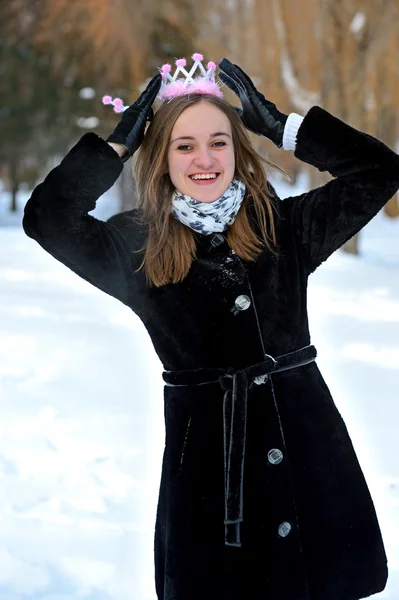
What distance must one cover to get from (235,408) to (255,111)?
0.68m

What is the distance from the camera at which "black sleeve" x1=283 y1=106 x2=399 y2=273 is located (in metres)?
1.87

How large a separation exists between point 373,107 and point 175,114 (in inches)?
446

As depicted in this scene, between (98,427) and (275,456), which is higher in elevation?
(98,427)

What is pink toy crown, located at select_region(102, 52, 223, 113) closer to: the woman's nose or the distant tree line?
the woman's nose

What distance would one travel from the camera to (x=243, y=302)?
189cm

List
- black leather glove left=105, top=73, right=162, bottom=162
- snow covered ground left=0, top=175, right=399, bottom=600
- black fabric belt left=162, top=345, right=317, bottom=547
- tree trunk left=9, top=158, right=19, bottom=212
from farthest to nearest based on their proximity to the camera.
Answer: tree trunk left=9, top=158, right=19, bottom=212 < snow covered ground left=0, top=175, right=399, bottom=600 < black leather glove left=105, top=73, right=162, bottom=162 < black fabric belt left=162, top=345, right=317, bottom=547

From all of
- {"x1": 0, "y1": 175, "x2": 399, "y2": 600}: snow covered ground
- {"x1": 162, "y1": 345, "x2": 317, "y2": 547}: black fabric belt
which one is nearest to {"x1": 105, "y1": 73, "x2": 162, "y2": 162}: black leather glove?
{"x1": 162, "y1": 345, "x2": 317, "y2": 547}: black fabric belt

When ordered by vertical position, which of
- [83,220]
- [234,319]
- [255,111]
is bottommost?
[234,319]

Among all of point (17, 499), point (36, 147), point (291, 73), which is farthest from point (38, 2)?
point (17, 499)

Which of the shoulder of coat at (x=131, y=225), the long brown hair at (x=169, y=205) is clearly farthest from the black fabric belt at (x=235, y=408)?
the shoulder of coat at (x=131, y=225)

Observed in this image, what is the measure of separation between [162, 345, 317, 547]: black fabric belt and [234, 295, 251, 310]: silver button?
0.12 m

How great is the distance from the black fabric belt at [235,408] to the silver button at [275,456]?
0.06 meters

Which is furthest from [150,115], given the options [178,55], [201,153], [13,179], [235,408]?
[13,179]

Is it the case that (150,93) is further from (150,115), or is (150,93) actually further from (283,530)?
(283,530)
